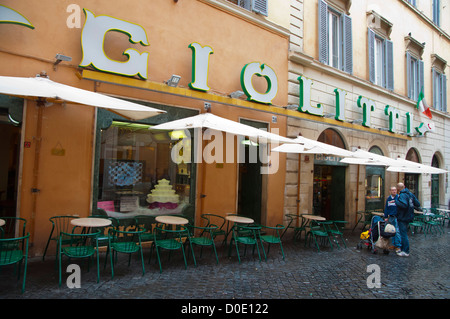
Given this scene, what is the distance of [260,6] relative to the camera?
26.9ft

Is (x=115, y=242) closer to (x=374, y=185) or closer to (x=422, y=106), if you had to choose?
(x=374, y=185)

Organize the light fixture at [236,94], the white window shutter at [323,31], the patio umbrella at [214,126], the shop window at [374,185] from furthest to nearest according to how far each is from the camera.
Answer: the shop window at [374,185] → the white window shutter at [323,31] → the light fixture at [236,94] → the patio umbrella at [214,126]

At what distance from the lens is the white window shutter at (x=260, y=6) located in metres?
8.06

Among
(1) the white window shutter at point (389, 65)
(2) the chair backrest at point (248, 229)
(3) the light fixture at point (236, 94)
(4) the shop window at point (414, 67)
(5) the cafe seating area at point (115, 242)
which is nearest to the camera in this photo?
(5) the cafe seating area at point (115, 242)

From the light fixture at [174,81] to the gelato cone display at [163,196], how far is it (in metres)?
2.16

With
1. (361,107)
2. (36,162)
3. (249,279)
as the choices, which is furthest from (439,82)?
(36,162)

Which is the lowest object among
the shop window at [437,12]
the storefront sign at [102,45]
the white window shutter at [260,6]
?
the storefront sign at [102,45]

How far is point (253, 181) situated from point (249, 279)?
3948mm

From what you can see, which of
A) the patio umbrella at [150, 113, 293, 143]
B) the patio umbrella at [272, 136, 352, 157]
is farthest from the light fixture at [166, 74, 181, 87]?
the patio umbrella at [272, 136, 352, 157]

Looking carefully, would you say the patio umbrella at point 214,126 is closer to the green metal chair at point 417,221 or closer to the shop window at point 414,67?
the green metal chair at point 417,221

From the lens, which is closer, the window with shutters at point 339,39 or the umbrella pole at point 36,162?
the umbrella pole at point 36,162

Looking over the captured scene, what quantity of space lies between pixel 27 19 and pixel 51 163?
2501mm

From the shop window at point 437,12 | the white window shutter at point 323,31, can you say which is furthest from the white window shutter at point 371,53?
the shop window at point 437,12
